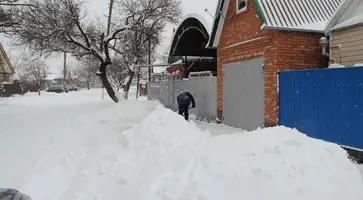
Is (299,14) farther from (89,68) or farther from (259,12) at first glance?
(89,68)

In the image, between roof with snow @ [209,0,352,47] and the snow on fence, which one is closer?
roof with snow @ [209,0,352,47]

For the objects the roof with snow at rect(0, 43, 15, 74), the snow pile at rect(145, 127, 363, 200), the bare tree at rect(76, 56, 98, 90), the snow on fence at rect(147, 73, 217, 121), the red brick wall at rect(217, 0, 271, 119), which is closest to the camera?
the snow pile at rect(145, 127, 363, 200)

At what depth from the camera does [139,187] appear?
489 cm

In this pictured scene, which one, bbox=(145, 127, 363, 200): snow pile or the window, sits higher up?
the window

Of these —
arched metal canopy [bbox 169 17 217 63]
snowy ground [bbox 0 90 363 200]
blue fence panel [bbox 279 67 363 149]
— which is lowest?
snowy ground [bbox 0 90 363 200]

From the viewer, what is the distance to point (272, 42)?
9875 millimetres

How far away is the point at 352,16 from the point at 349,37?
0.65 metres

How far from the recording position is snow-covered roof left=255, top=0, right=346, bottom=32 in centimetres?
977

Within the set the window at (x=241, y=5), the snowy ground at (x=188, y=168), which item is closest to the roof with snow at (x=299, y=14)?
the window at (x=241, y=5)

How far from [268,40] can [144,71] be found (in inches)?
1527

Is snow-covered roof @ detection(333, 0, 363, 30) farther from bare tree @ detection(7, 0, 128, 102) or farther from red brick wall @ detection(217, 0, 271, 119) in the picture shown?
bare tree @ detection(7, 0, 128, 102)

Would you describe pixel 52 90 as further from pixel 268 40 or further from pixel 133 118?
pixel 268 40

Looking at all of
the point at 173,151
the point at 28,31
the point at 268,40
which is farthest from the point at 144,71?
the point at 173,151

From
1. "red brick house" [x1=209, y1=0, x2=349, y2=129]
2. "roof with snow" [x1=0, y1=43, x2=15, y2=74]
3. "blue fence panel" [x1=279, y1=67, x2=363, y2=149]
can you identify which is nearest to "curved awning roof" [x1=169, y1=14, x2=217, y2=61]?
"red brick house" [x1=209, y1=0, x2=349, y2=129]
